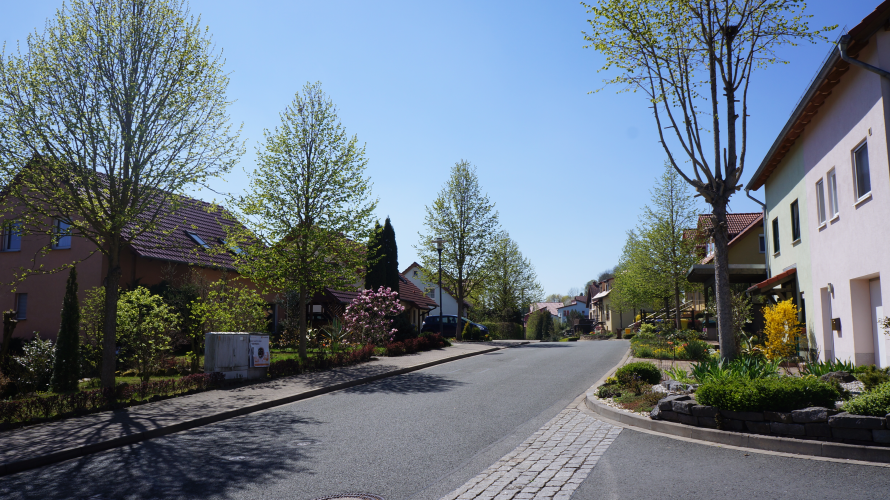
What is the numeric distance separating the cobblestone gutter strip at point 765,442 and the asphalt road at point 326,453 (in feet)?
5.30

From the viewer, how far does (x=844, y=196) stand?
523 inches

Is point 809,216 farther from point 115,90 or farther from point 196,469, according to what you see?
point 115,90

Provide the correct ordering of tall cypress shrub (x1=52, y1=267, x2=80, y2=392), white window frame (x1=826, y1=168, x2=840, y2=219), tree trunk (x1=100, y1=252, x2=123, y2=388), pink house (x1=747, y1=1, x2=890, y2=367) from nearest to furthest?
pink house (x1=747, y1=1, x2=890, y2=367), tree trunk (x1=100, y1=252, x2=123, y2=388), tall cypress shrub (x1=52, y1=267, x2=80, y2=392), white window frame (x1=826, y1=168, x2=840, y2=219)

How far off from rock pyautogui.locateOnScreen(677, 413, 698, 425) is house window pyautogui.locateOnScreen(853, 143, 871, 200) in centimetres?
753

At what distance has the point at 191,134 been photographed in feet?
43.4

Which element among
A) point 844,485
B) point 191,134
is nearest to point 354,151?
point 191,134

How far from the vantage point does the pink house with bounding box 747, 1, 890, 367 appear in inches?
440

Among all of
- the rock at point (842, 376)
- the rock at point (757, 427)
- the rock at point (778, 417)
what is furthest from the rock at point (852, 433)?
the rock at point (842, 376)

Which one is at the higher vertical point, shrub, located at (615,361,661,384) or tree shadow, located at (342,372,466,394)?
shrub, located at (615,361,661,384)

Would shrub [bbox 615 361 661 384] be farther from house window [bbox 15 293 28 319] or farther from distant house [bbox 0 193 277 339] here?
house window [bbox 15 293 28 319]

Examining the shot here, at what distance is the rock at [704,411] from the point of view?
7629mm

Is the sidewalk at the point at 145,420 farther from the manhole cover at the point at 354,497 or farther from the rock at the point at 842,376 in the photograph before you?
the rock at the point at 842,376

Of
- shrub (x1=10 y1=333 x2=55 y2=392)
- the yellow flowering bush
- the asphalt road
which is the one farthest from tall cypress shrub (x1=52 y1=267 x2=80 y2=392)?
the yellow flowering bush

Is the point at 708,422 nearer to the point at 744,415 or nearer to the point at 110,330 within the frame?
the point at 744,415
